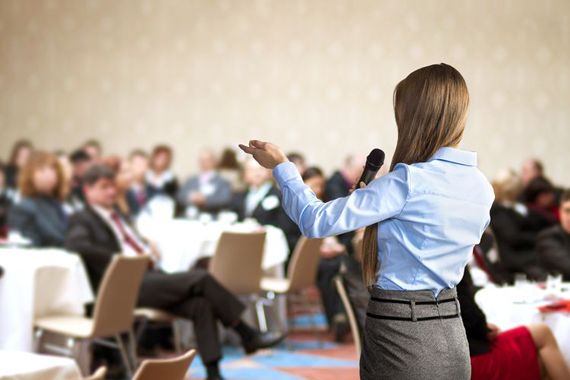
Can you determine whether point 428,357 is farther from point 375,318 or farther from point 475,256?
point 475,256

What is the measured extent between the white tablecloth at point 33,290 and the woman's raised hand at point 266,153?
340 centimetres

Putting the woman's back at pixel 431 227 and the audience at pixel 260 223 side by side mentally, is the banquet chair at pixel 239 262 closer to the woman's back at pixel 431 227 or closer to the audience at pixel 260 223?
the audience at pixel 260 223

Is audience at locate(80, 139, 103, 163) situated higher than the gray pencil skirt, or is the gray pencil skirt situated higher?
audience at locate(80, 139, 103, 163)

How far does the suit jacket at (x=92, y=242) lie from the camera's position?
231 inches

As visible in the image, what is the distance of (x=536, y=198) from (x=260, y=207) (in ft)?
8.41

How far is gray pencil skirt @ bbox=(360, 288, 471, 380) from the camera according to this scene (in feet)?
7.41

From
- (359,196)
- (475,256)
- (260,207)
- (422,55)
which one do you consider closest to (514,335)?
(475,256)

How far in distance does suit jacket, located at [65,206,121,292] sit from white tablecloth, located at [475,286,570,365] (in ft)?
7.76

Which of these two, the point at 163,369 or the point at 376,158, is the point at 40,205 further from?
the point at 376,158

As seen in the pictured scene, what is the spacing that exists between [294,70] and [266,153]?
10648 mm

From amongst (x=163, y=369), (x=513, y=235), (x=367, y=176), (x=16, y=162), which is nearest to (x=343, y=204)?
(x=367, y=176)

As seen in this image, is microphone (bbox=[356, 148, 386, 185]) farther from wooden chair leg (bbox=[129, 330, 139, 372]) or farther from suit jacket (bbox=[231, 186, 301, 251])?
suit jacket (bbox=[231, 186, 301, 251])

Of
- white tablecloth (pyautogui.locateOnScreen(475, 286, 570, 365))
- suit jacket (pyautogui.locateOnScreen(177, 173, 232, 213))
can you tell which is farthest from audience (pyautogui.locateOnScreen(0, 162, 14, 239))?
white tablecloth (pyautogui.locateOnScreen(475, 286, 570, 365))

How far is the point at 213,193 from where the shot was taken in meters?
11.3
